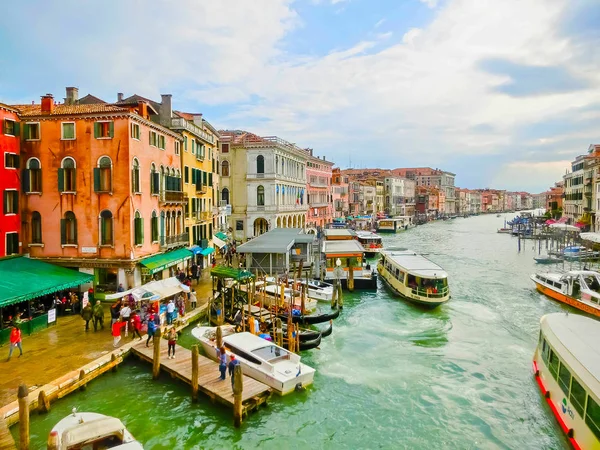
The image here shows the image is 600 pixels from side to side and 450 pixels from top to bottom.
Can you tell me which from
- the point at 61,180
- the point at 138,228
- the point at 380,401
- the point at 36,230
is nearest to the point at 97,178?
the point at 61,180

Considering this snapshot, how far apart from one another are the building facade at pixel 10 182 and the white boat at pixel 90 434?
1275cm

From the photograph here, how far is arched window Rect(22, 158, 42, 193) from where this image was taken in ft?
70.1

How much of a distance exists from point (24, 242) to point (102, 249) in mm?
3581

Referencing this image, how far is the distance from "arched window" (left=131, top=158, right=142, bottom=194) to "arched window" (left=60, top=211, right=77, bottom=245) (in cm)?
308

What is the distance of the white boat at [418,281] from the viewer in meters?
24.8

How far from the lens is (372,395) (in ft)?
48.1

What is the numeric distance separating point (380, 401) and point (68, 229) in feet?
53.4

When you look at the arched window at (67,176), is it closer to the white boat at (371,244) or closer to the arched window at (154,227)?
the arched window at (154,227)

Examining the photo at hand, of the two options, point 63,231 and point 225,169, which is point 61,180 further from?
point 225,169

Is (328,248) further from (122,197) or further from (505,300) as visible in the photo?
(122,197)

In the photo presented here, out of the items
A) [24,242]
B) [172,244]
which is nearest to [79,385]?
[24,242]

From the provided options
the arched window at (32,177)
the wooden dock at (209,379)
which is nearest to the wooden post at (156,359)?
the wooden dock at (209,379)

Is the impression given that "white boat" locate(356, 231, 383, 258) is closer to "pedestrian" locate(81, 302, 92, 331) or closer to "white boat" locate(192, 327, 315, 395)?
"white boat" locate(192, 327, 315, 395)

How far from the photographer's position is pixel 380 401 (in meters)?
14.3
